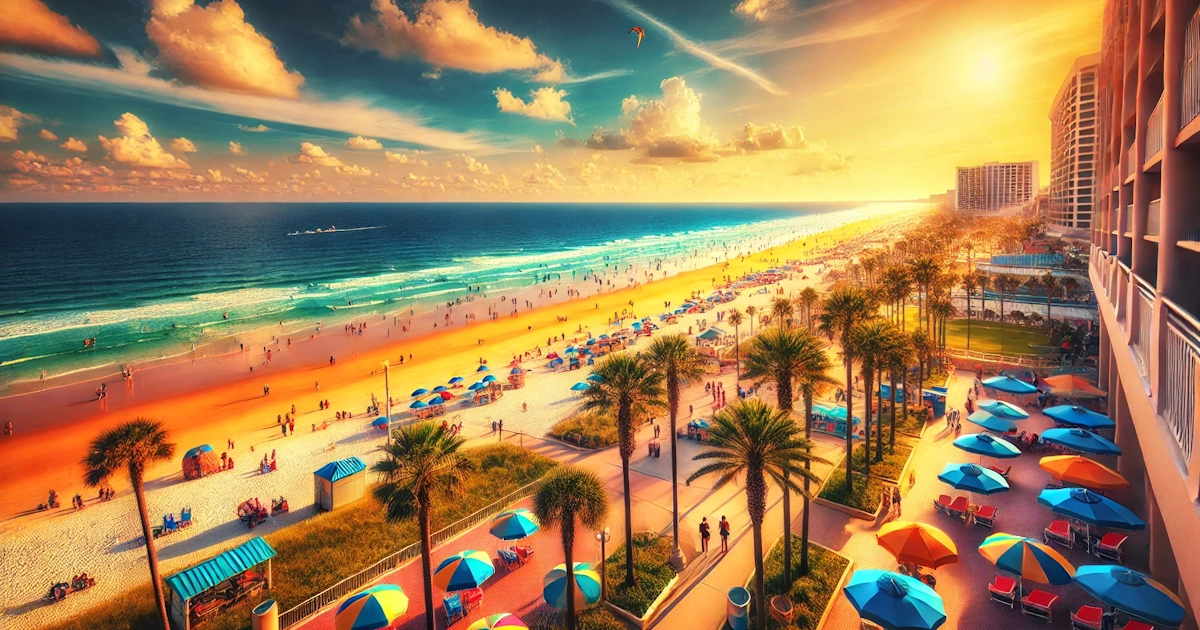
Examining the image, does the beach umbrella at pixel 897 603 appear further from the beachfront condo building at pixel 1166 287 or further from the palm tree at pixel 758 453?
the beachfront condo building at pixel 1166 287

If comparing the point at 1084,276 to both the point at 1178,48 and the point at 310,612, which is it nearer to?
the point at 1178,48

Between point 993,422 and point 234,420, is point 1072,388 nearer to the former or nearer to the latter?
point 993,422

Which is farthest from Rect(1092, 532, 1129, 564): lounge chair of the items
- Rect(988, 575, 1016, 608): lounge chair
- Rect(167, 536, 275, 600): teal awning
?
Rect(167, 536, 275, 600): teal awning

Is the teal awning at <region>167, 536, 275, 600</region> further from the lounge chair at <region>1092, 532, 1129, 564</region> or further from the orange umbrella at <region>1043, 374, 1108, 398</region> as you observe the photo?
the orange umbrella at <region>1043, 374, 1108, 398</region>

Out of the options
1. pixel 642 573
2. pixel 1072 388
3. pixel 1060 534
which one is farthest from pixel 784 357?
pixel 1072 388

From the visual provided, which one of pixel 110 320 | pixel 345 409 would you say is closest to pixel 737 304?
pixel 345 409
